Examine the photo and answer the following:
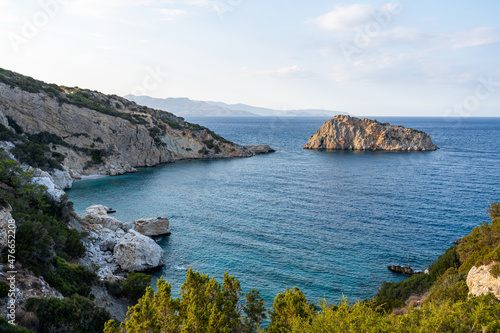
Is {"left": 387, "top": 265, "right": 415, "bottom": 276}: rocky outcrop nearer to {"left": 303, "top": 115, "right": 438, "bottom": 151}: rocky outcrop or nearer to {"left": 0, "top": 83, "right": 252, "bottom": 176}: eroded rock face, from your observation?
{"left": 0, "top": 83, "right": 252, "bottom": 176}: eroded rock face

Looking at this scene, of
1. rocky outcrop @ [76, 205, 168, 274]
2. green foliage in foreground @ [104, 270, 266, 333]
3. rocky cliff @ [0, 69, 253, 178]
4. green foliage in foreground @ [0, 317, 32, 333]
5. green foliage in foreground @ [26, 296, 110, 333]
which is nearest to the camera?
green foliage in foreground @ [0, 317, 32, 333]

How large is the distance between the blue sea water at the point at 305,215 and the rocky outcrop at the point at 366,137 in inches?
1567

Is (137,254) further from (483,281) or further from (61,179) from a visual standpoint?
(61,179)

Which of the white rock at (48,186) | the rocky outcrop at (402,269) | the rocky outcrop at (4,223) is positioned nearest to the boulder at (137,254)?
the white rock at (48,186)

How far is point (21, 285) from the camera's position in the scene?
61.1 feet

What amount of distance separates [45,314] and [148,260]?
17.0 m

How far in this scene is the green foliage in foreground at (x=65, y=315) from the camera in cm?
1719

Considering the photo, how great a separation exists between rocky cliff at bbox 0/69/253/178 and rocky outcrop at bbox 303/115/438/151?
58417mm

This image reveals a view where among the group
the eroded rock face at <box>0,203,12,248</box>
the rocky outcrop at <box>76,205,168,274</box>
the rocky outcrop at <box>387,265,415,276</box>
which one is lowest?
the rocky outcrop at <box>76,205,168,274</box>

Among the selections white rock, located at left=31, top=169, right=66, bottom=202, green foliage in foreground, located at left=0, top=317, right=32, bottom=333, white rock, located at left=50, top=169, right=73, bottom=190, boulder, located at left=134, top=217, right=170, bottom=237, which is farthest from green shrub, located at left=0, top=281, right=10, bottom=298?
white rock, located at left=50, top=169, right=73, bottom=190

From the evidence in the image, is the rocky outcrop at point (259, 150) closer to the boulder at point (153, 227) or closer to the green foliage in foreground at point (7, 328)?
the boulder at point (153, 227)

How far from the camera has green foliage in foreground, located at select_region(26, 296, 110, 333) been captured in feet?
56.4

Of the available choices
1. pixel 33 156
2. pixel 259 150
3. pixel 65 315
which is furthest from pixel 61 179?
pixel 259 150

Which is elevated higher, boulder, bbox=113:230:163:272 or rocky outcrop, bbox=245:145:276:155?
rocky outcrop, bbox=245:145:276:155
